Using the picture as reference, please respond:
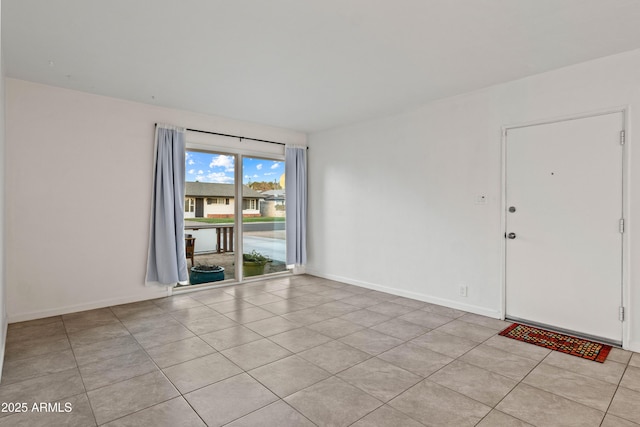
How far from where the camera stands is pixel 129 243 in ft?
14.4

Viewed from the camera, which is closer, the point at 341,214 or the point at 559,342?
the point at 559,342

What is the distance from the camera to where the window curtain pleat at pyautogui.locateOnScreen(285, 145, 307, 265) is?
5.93 metres

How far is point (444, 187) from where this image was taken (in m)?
4.23

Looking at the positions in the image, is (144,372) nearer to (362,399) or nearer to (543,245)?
(362,399)

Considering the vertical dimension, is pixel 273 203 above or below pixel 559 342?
above

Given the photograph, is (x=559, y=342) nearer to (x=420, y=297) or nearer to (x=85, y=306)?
(x=420, y=297)

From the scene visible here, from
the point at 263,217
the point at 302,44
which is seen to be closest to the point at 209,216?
the point at 263,217

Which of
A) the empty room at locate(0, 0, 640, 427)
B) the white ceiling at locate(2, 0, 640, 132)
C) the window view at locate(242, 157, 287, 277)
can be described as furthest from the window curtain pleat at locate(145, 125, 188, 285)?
the window view at locate(242, 157, 287, 277)

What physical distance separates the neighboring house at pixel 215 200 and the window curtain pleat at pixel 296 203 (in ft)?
1.90

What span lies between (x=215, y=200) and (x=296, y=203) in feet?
4.65

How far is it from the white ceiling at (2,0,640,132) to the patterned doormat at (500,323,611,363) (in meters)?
2.60

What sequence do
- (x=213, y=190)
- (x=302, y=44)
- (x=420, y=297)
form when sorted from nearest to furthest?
1. (x=302, y=44)
2. (x=420, y=297)
3. (x=213, y=190)

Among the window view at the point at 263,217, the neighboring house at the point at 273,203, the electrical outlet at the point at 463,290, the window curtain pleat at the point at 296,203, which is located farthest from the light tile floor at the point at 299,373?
the neighboring house at the point at 273,203

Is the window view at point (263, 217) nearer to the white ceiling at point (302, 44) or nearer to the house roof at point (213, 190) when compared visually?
the house roof at point (213, 190)
